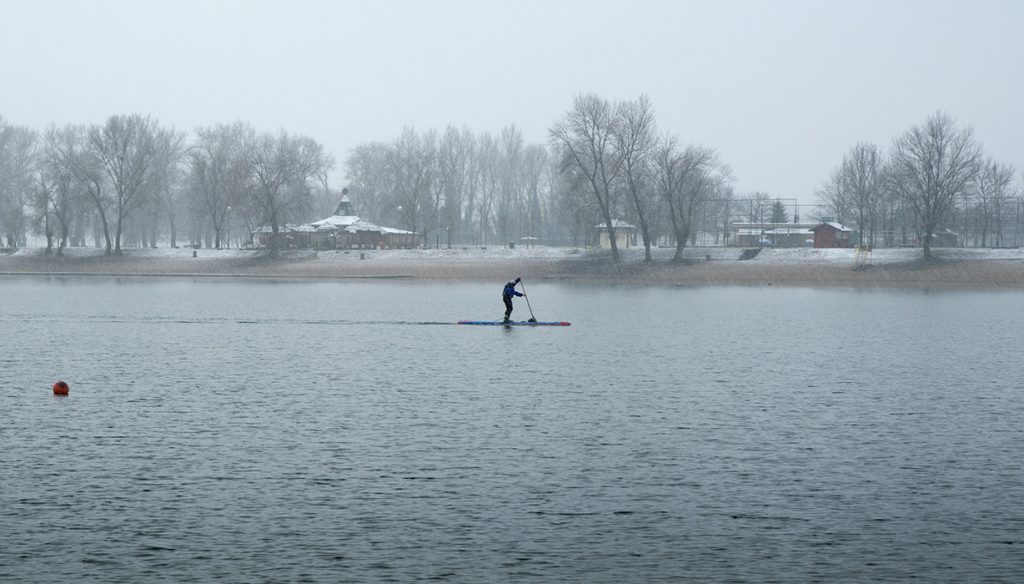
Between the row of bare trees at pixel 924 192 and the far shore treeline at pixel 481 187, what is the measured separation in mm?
270

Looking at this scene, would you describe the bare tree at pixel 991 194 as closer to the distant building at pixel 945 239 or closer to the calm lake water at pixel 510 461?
the distant building at pixel 945 239

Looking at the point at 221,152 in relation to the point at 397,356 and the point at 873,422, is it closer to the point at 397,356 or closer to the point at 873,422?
the point at 397,356

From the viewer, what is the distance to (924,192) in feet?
353

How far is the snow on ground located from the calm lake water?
2502 inches

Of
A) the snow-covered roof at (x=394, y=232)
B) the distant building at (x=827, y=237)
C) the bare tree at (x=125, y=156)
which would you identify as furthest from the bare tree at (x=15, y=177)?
the distant building at (x=827, y=237)

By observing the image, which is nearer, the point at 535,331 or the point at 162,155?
the point at 535,331

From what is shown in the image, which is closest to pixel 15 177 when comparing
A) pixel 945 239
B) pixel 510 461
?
pixel 945 239

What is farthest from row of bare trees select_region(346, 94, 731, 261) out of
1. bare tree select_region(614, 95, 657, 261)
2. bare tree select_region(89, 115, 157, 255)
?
bare tree select_region(89, 115, 157, 255)

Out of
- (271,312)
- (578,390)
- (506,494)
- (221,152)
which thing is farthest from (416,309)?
(221,152)

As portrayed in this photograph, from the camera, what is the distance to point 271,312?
64625 mm

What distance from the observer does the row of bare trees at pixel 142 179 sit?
429 ft

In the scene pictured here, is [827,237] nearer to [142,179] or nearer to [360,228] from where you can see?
[360,228]

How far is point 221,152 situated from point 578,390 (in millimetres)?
122757

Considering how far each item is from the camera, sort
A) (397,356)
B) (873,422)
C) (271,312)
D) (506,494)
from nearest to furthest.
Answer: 1. (506,494)
2. (873,422)
3. (397,356)
4. (271,312)
